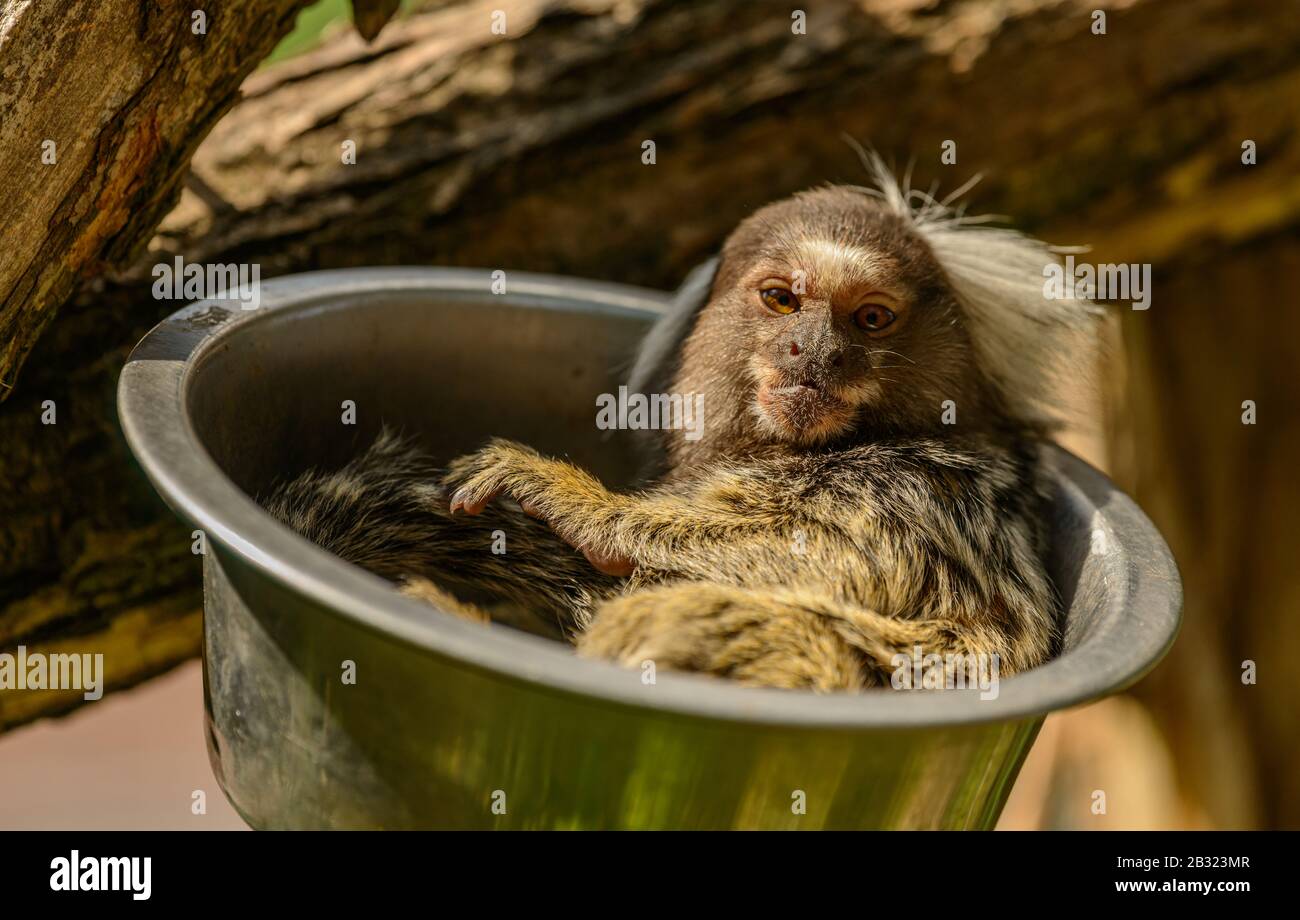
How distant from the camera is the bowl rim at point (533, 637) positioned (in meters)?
1.38

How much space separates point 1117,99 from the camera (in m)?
3.30

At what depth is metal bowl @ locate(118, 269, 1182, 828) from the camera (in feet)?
4.63

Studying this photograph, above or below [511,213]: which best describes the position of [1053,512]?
below

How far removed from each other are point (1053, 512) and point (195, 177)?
79.2 inches

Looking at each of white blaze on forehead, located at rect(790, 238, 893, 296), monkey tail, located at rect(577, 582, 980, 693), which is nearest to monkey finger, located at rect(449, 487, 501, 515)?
monkey tail, located at rect(577, 582, 980, 693)

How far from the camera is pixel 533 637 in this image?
166 centimetres

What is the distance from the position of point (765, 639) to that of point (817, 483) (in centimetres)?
51

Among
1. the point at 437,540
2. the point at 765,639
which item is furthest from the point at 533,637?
the point at 437,540

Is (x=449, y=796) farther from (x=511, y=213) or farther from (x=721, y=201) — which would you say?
(x=721, y=201)

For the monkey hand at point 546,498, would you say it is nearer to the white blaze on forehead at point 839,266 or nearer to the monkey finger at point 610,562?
the monkey finger at point 610,562

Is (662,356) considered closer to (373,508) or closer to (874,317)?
(874,317)

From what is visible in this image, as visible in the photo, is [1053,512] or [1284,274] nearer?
[1053,512]
